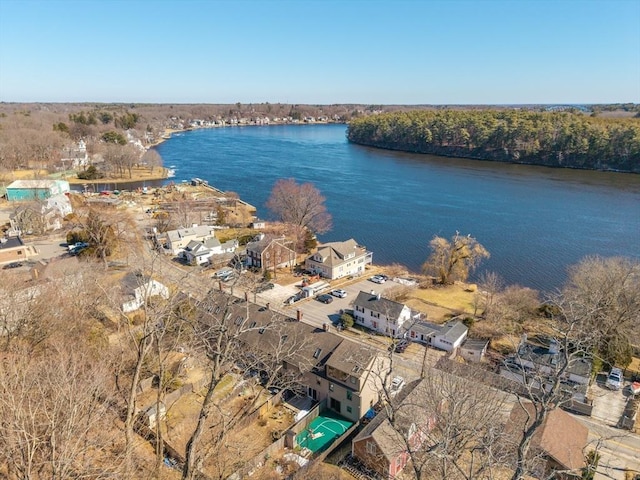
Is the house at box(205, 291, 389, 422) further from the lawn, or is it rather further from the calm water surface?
the calm water surface

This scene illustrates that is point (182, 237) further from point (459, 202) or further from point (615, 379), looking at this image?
point (459, 202)

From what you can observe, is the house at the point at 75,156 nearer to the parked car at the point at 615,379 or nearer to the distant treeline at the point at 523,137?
the distant treeline at the point at 523,137

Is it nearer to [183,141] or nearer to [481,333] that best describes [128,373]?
[481,333]

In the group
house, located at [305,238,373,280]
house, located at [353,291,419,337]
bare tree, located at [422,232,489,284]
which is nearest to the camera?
house, located at [353,291,419,337]

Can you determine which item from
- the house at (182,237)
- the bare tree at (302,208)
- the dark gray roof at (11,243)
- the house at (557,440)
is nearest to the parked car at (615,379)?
the house at (557,440)

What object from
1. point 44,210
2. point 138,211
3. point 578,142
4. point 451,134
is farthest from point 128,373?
point 451,134

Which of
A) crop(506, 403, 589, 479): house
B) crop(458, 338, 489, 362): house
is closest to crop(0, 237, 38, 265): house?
crop(458, 338, 489, 362): house
